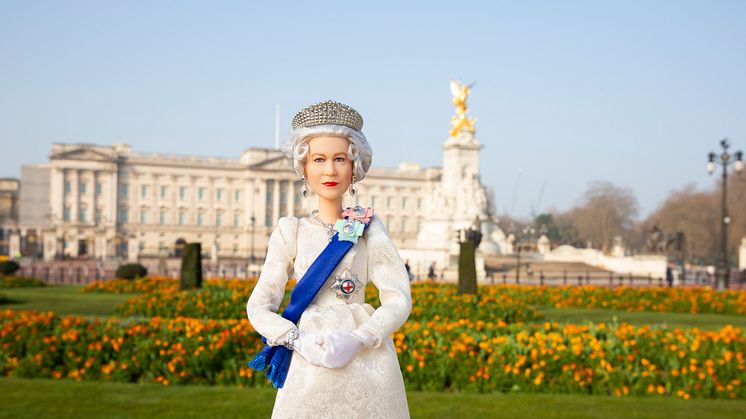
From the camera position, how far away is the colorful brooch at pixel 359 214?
3.54 metres

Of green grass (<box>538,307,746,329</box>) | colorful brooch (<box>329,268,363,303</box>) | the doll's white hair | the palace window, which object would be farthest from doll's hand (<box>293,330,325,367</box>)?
the palace window

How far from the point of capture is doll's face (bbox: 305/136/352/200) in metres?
3.54

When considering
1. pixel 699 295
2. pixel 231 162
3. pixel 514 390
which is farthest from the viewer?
pixel 231 162

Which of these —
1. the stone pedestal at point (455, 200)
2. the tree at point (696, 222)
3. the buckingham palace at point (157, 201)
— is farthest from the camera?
the buckingham palace at point (157, 201)

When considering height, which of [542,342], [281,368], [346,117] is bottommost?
[542,342]

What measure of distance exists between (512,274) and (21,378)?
1182 inches

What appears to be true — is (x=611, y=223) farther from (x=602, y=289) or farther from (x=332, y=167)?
(x=332, y=167)

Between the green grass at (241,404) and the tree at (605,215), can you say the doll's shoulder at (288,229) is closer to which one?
the green grass at (241,404)

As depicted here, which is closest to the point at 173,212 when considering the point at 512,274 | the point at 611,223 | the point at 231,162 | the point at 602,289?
the point at 231,162

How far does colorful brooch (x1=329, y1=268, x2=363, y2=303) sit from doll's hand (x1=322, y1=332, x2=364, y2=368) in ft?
0.92

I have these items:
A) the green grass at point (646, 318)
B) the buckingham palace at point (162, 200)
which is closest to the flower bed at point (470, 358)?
the green grass at point (646, 318)

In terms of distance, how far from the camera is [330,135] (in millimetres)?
3521

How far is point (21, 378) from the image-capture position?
8.80 metres

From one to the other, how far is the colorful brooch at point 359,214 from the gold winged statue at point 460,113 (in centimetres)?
3722
